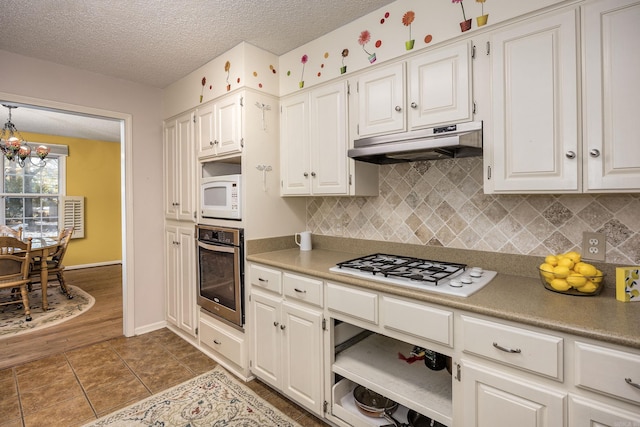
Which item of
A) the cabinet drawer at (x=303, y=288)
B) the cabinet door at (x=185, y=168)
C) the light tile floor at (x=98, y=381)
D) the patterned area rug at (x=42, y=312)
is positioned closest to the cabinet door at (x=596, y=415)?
the cabinet drawer at (x=303, y=288)

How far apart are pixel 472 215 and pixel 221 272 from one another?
184 centimetres

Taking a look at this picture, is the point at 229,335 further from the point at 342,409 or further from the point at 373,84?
the point at 373,84

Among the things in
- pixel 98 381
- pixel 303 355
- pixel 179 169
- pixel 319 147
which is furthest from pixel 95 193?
pixel 303 355

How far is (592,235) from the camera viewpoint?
1520 millimetres

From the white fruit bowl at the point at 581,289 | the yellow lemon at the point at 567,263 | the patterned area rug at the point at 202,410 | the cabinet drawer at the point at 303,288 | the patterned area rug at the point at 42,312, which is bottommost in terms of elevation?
the patterned area rug at the point at 202,410

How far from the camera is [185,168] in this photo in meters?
2.99

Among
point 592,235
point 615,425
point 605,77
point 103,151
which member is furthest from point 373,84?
point 103,151

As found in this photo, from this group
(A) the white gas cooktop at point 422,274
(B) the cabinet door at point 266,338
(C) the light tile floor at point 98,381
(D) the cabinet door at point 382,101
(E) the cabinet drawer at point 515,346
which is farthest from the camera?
(B) the cabinet door at point 266,338

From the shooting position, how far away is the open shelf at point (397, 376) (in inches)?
58.6

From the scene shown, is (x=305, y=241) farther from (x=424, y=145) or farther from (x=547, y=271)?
(x=547, y=271)

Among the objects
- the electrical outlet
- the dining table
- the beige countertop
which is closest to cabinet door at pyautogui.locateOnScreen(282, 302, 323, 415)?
the beige countertop

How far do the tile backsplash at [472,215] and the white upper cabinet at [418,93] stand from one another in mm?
361

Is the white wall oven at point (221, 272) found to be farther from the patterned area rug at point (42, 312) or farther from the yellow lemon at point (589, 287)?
the patterned area rug at point (42, 312)

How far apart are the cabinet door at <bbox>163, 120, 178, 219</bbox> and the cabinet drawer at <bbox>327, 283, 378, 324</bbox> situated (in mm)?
2027
